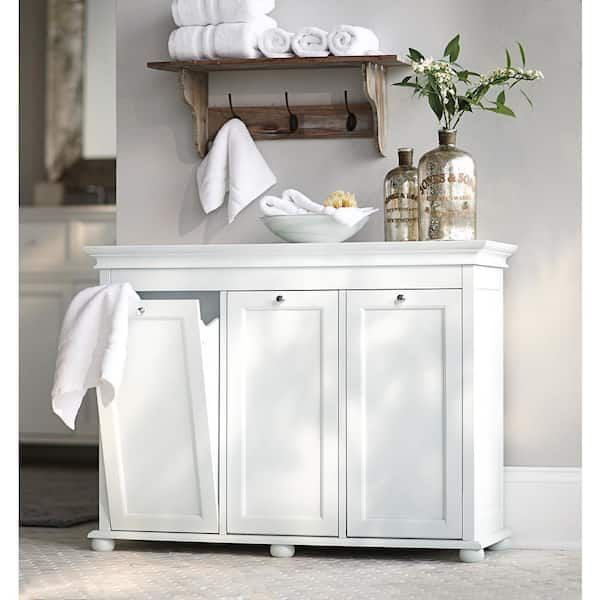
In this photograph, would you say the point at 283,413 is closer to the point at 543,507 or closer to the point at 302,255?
the point at 302,255

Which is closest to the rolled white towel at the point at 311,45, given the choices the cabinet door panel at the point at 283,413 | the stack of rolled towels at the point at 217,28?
the stack of rolled towels at the point at 217,28

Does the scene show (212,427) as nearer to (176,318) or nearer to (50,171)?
(176,318)

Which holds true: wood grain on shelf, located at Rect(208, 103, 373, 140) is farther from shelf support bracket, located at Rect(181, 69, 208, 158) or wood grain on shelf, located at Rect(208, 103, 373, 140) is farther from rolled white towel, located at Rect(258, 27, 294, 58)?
rolled white towel, located at Rect(258, 27, 294, 58)

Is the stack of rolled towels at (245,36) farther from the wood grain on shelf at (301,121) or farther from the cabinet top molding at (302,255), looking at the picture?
the cabinet top molding at (302,255)

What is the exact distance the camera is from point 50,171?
18.5 ft

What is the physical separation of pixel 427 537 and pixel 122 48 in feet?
5.94

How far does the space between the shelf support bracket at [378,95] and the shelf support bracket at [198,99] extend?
54 cm

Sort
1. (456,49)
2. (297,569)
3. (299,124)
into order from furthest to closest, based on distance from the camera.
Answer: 1. (299,124)
2. (456,49)
3. (297,569)

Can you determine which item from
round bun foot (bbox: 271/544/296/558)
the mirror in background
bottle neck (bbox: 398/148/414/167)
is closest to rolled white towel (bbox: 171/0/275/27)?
bottle neck (bbox: 398/148/414/167)

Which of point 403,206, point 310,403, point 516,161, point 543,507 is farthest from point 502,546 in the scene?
point 516,161

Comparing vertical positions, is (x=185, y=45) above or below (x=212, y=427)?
above

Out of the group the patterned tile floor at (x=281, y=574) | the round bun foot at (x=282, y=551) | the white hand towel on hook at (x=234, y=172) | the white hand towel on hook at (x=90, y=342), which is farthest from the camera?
the white hand towel on hook at (x=234, y=172)

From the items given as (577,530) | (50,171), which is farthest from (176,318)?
(50,171)

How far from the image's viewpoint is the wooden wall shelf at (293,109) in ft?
11.0
